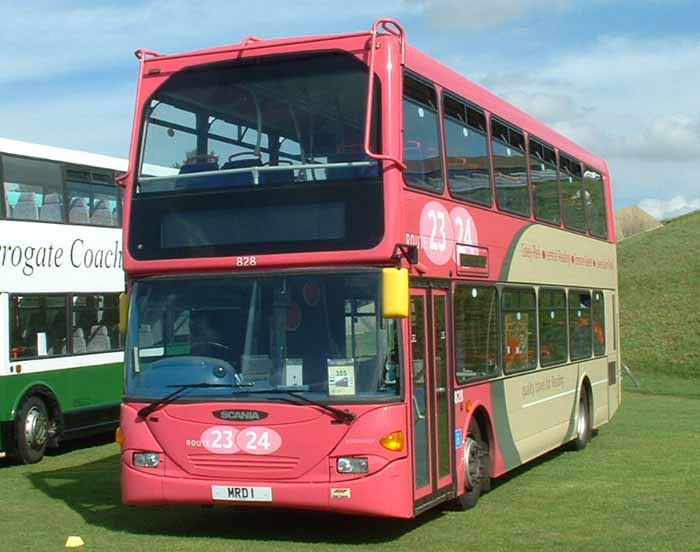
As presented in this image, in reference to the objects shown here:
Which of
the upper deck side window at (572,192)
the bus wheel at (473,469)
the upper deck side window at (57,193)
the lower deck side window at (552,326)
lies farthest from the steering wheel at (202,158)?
the upper deck side window at (572,192)

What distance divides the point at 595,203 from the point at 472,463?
26.8 feet

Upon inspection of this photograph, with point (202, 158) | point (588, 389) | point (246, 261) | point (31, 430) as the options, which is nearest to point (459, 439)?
point (246, 261)

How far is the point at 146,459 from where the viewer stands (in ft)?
35.3

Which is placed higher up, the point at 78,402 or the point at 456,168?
the point at 456,168

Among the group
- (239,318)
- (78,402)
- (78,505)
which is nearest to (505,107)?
(239,318)

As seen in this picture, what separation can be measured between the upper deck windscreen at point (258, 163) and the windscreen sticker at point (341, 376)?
95 cm

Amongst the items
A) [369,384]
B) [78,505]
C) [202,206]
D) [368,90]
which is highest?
[368,90]

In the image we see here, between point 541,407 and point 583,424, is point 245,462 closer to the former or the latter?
point 541,407

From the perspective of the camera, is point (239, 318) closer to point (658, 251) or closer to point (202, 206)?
point (202, 206)

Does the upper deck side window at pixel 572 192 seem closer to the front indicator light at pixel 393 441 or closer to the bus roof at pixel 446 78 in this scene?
the bus roof at pixel 446 78

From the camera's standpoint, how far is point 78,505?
42.6 ft

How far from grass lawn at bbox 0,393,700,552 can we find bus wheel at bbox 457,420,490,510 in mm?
146

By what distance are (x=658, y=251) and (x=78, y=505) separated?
53.5 meters

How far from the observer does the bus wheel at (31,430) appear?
17172 millimetres
